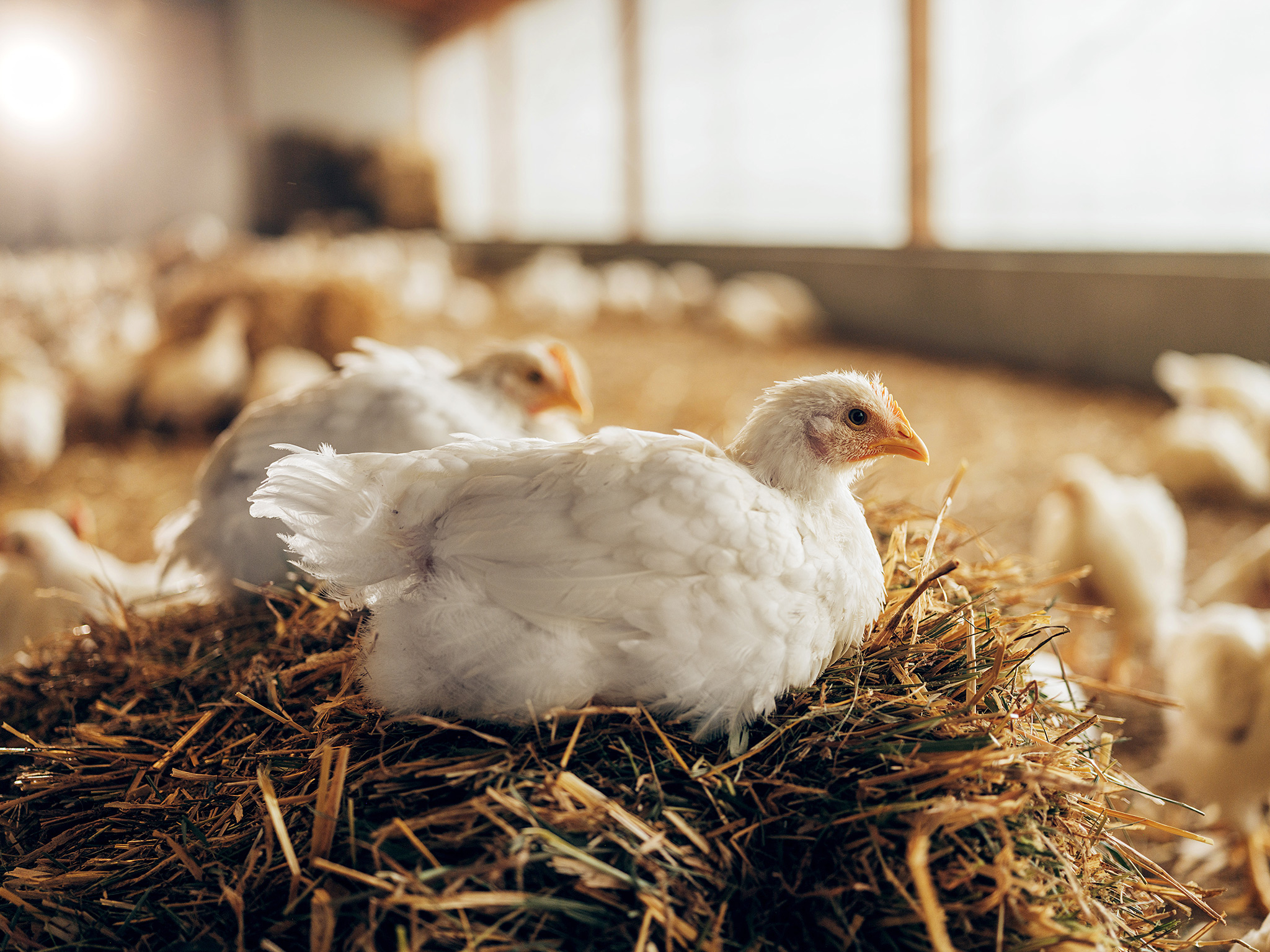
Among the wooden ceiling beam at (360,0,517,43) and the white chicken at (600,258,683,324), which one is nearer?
the white chicken at (600,258,683,324)

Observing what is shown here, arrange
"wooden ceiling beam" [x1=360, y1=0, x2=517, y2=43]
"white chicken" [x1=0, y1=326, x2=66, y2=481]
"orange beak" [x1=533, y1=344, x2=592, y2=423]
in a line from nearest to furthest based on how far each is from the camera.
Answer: "orange beak" [x1=533, y1=344, x2=592, y2=423]
"white chicken" [x1=0, y1=326, x2=66, y2=481]
"wooden ceiling beam" [x1=360, y1=0, x2=517, y2=43]

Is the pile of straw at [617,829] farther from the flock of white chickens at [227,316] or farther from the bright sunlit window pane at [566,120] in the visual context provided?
the bright sunlit window pane at [566,120]

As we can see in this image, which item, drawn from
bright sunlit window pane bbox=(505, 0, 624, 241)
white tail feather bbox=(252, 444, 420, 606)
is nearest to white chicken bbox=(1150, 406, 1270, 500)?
white tail feather bbox=(252, 444, 420, 606)

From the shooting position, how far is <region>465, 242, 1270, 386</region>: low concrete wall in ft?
15.3

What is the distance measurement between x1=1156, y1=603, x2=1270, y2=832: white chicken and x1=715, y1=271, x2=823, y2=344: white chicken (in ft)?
16.0

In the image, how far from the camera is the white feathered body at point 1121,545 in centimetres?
246

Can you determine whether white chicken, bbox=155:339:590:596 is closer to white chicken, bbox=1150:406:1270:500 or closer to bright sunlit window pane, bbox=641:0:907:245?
white chicken, bbox=1150:406:1270:500

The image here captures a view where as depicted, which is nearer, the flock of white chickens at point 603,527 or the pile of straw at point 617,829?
the pile of straw at point 617,829

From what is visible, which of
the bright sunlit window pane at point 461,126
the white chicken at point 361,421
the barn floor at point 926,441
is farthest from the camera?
the bright sunlit window pane at point 461,126

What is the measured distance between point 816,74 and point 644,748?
8.45 metres

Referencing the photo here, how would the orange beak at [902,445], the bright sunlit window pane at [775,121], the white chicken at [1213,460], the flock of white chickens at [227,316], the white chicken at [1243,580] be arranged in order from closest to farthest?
1. the orange beak at [902,445]
2. the white chicken at [1243,580]
3. the white chicken at [1213,460]
4. the flock of white chickens at [227,316]
5. the bright sunlit window pane at [775,121]

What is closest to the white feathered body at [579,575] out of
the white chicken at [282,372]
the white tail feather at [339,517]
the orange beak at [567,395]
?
the white tail feather at [339,517]

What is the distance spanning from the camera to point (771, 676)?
1.12 metres

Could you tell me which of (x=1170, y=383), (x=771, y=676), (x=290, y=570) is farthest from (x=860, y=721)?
(x=1170, y=383)
